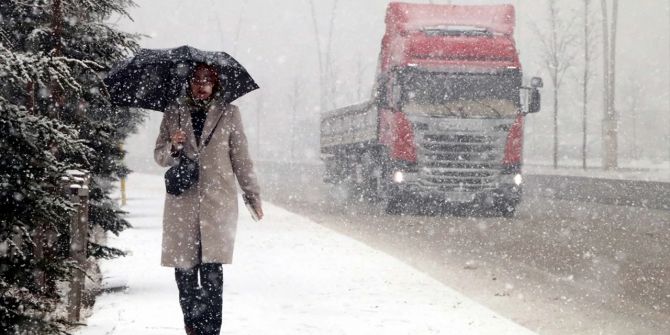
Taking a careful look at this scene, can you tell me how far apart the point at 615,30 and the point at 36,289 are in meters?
35.6

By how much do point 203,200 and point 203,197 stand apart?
0.06ft

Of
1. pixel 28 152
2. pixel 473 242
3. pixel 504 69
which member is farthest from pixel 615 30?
pixel 28 152

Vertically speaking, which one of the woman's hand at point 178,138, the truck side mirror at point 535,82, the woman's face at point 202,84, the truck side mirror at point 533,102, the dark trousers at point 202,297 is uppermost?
the truck side mirror at point 535,82

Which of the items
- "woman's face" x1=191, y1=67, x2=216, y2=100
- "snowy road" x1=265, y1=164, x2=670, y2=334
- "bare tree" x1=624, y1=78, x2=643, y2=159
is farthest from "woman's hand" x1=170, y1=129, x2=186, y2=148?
"bare tree" x1=624, y1=78, x2=643, y2=159

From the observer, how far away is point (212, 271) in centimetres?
530

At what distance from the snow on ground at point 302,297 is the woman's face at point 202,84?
1720 mm

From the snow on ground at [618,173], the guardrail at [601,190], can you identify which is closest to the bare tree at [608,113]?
the snow on ground at [618,173]

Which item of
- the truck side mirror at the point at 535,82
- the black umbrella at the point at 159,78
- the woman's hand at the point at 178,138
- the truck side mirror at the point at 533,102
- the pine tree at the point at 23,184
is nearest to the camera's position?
the pine tree at the point at 23,184

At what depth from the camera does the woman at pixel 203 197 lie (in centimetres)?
521

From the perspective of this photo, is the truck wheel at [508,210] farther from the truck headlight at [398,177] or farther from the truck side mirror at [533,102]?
the truck headlight at [398,177]

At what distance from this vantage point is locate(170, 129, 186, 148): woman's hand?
5086mm

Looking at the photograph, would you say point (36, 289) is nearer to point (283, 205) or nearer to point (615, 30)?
point (283, 205)

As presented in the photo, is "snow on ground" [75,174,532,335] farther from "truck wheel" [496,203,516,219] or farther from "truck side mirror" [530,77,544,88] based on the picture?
"truck wheel" [496,203,516,219]

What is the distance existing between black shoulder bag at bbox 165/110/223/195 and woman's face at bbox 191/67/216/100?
359 millimetres
